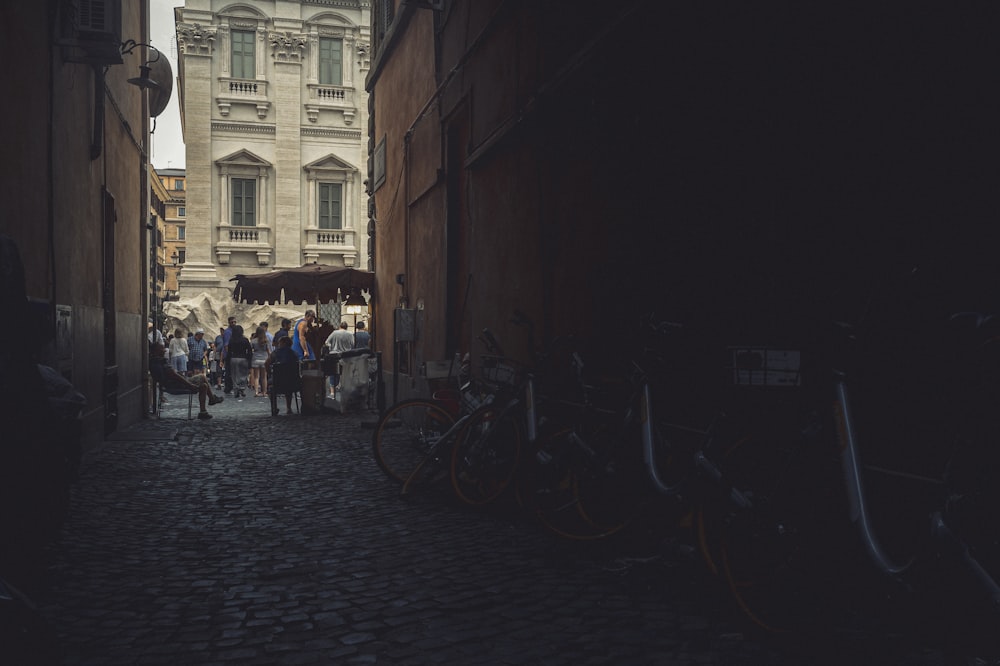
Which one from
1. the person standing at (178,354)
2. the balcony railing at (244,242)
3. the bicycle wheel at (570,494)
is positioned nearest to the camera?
the bicycle wheel at (570,494)

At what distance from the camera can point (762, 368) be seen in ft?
13.2

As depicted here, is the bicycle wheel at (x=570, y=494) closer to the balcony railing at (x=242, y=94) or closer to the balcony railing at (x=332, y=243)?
the balcony railing at (x=332, y=243)

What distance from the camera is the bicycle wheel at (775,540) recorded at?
3.32 m

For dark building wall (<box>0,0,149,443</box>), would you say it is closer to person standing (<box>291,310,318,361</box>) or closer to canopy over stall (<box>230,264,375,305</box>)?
canopy over stall (<box>230,264,375,305</box>)

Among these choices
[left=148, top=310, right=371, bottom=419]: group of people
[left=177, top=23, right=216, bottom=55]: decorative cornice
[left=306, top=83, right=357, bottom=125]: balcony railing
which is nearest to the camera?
[left=148, top=310, right=371, bottom=419]: group of people

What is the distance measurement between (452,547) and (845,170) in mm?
3118

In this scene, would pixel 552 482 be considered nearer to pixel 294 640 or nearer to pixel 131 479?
pixel 294 640

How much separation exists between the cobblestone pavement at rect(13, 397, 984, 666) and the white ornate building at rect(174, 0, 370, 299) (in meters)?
26.2

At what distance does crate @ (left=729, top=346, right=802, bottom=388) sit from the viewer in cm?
401

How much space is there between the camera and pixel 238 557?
17.5 feet

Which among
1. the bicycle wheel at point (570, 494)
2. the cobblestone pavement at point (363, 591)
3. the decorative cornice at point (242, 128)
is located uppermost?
the decorative cornice at point (242, 128)

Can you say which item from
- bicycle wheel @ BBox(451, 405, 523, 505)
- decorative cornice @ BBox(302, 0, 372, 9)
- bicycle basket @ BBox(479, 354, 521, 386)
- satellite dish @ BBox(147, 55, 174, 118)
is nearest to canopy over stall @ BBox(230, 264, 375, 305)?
satellite dish @ BBox(147, 55, 174, 118)

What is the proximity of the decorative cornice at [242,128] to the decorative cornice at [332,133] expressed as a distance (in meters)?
1.33

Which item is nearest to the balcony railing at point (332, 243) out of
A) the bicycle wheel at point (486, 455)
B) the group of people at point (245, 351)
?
the group of people at point (245, 351)
